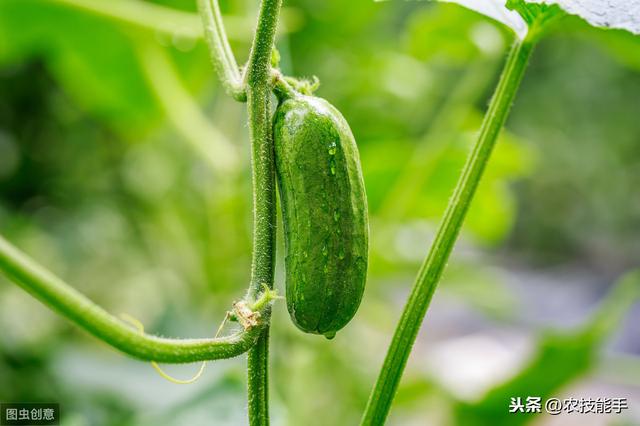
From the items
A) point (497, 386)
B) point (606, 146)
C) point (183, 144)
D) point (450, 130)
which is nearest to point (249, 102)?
point (497, 386)

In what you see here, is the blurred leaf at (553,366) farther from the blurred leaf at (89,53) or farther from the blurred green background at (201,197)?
the blurred leaf at (89,53)

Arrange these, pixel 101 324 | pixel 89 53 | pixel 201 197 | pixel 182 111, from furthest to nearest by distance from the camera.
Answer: pixel 201 197, pixel 89 53, pixel 182 111, pixel 101 324

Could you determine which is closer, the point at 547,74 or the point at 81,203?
the point at 81,203

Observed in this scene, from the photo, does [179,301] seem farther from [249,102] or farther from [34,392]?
[249,102]

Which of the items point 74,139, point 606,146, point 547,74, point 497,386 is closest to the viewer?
point 497,386

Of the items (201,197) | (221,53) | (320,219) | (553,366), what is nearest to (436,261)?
(320,219)

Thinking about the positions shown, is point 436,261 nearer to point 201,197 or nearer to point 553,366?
point 553,366

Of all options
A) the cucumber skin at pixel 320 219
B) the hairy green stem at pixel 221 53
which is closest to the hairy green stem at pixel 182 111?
the hairy green stem at pixel 221 53
